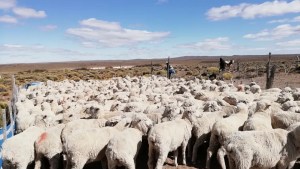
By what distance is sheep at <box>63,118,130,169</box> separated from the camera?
24.1 feet

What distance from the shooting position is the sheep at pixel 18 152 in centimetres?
728

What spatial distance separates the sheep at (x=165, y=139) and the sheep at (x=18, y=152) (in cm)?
272

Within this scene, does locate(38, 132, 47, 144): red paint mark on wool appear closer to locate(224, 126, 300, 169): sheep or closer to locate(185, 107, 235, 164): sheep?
locate(185, 107, 235, 164): sheep

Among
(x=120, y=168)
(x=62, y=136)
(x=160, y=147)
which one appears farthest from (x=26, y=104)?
(x=160, y=147)

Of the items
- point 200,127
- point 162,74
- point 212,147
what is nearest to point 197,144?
point 200,127

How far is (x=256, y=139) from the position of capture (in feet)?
21.9

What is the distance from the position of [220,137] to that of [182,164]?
1302mm

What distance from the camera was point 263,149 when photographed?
21.7ft

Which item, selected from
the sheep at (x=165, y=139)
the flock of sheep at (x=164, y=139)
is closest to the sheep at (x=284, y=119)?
the flock of sheep at (x=164, y=139)

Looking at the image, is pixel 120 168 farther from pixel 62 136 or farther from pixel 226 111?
pixel 226 111

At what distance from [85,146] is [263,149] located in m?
3.70

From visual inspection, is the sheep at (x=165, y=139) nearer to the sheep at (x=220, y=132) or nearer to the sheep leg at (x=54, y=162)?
the sheep at (x=220, y=132)

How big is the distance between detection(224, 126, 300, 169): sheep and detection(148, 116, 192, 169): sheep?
159 cm

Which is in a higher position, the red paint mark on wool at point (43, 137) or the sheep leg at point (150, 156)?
the red paint mark on wool at point (43, 137)
